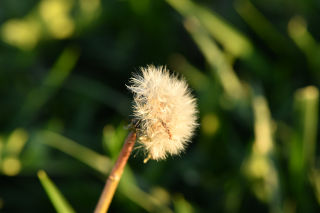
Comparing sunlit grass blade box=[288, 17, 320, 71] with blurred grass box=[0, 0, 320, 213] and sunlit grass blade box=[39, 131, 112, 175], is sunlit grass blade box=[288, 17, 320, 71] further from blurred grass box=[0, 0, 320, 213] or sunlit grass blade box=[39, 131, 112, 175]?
sunlit grass blade box=[39, 131, 112, 175]

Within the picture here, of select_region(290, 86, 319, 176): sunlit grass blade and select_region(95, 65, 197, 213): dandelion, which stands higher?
select_region(290, 86, 319, 176): sunlit grass blade

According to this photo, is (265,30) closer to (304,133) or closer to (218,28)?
(218,28)

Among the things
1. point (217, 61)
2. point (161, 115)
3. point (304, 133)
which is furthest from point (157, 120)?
point (217, 61)

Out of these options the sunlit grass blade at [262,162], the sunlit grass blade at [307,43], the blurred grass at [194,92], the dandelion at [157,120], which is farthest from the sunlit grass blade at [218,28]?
the dandelion at [157,120]

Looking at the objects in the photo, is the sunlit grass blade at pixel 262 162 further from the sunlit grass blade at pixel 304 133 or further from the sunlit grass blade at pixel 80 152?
the sunlit grass blade at pixel 80 152

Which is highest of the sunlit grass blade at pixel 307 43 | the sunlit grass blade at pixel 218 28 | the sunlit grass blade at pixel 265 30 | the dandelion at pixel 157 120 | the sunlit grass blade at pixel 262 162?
the sunlit grass blade at pixel 265 30

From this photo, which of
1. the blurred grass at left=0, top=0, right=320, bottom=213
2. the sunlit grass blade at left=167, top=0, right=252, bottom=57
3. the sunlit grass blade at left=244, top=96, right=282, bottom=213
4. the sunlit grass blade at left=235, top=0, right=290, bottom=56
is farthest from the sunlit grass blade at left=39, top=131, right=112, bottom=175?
the sunlit grass blade at left=235, top=0, right=290, bottom=56

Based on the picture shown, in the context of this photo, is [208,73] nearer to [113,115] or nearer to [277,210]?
[113,115]
